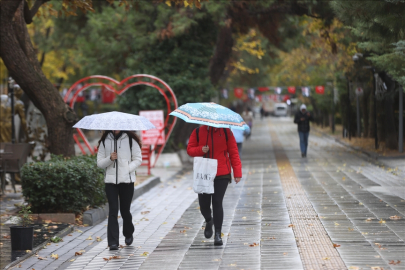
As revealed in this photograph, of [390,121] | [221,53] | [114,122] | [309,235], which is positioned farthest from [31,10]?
[390,121]

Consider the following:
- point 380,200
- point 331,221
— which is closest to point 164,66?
point 380,200

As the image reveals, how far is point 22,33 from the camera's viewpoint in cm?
1253

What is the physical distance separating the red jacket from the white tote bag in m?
0.15

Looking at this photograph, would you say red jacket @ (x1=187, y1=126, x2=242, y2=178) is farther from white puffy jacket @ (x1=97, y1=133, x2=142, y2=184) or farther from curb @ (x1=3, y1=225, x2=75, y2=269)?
curb @ (x1=3, y1=225, x2=75, y2=269)

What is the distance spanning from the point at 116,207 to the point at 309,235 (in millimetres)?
2526

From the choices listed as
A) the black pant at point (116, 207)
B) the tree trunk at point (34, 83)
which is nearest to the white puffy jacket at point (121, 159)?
the black pant at point (116, 207)

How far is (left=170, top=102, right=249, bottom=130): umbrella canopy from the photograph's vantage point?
750cm

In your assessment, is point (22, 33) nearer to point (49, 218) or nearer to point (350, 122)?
point (49, 218)

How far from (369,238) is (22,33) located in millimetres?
8039

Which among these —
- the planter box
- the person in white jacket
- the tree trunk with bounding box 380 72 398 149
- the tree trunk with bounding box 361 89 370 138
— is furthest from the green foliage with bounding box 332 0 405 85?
the tree trunk with bounding box 361 89 370 138

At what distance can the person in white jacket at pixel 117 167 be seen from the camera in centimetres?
795

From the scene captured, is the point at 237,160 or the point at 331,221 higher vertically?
the point at 237,160

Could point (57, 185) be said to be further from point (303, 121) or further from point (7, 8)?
point (303, 121)

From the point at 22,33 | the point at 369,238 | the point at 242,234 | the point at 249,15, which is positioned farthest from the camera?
the point at 249,15
